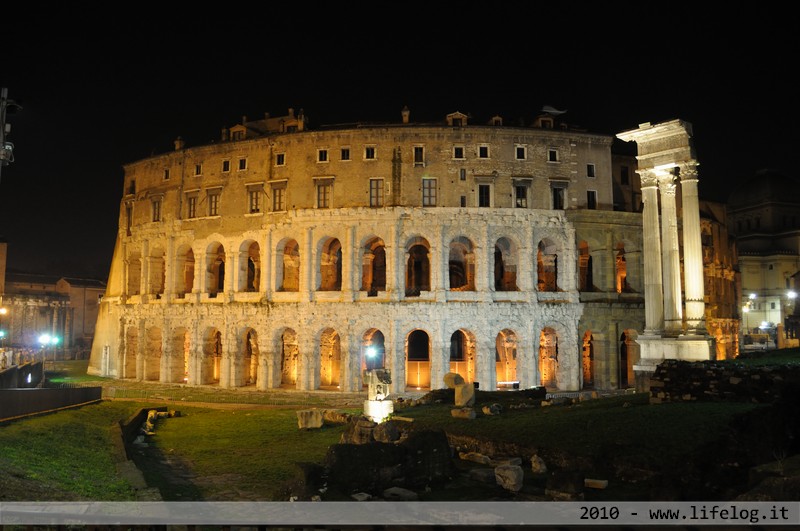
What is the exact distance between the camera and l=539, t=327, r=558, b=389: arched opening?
41.9m

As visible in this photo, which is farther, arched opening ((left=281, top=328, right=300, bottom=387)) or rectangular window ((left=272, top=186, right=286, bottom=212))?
arched opening ((left=281, top=328, right=300, bottom=387))

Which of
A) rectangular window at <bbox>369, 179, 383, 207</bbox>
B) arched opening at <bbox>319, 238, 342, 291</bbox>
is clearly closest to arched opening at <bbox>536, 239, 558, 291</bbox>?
rectangular window at <bbox>369, 179, 383, 207</bbox>

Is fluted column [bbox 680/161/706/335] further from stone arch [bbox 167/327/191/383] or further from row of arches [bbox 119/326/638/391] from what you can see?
stone arch [bbox 167/327/191/383]

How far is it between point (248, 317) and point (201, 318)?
4053 mm

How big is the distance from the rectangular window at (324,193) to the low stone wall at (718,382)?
953 inches

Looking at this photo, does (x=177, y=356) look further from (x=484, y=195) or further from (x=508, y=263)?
(x=484, y=195)

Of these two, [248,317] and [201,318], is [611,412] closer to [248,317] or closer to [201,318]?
[248,317]

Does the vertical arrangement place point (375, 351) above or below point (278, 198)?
below

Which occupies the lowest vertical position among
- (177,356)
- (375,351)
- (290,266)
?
(177,356)

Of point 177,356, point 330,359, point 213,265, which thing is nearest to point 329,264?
point 330,359

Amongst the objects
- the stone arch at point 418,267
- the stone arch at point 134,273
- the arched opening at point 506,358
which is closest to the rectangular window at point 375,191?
the stone arch at point 418,267

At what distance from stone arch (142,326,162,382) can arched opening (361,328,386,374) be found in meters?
Answer: 15.4

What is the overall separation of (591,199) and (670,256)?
1437 cm

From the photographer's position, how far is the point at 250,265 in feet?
155
